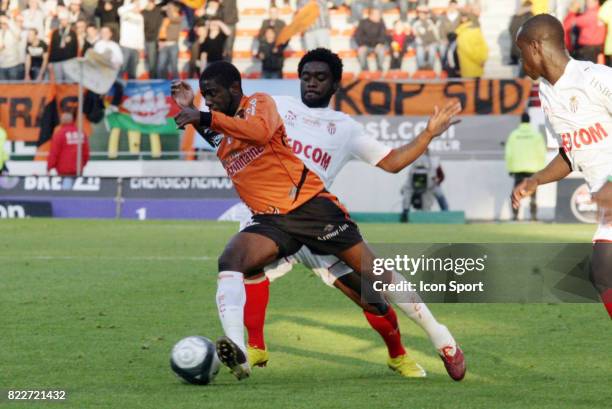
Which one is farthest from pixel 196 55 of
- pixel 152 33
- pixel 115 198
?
pixel 115 198

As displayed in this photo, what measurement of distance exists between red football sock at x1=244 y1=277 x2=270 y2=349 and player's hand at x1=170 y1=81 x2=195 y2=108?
4.56ft

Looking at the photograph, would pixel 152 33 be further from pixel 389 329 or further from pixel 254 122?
pixel 254 122

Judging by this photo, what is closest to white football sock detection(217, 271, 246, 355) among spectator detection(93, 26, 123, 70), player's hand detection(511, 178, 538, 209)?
player's hand detection(511, 178, 538, 209)

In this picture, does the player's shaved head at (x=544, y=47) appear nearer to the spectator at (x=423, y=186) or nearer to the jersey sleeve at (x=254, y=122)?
the jersey sleeve at (x=254, y=122)

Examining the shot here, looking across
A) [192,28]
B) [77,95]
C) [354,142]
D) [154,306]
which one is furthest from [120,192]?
[354,142]

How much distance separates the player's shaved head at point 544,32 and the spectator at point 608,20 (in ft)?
66.3

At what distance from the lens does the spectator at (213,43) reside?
28.2 meters

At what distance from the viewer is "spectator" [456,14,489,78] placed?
28.2 m

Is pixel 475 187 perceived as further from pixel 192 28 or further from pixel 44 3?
pixel 44 3

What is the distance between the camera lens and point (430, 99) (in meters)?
27.5

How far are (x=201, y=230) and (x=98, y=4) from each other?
9322 millimetres

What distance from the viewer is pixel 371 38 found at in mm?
29250

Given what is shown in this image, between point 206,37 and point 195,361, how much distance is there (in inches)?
837

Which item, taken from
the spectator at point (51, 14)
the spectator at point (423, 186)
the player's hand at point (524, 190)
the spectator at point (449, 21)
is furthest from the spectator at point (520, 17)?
the player's hand at point (524, 190)
